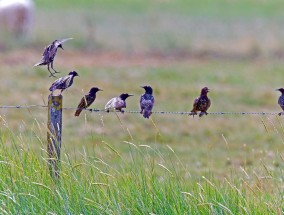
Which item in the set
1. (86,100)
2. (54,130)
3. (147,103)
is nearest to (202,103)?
(147,103)

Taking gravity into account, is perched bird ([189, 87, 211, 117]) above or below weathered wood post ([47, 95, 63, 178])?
above

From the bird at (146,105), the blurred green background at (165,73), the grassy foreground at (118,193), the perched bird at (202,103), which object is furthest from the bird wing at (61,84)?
the perched bird at (202,103)

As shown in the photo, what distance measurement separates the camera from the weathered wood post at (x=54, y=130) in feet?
21.9

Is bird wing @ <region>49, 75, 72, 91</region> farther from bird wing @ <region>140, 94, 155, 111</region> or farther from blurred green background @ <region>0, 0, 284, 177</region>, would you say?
bird wing @ <region>140, 94, 155, 111</region>

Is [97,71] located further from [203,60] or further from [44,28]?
[44,28]

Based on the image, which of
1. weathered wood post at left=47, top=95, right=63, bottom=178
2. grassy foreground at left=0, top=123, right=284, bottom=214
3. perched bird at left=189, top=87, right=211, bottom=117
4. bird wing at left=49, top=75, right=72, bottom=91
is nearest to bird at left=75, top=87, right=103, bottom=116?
bird wing at left=49, top=75, right=72, bottom=91

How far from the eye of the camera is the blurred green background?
12.7 m

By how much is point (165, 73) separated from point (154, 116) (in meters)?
5.43

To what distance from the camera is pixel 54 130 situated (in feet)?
22.3

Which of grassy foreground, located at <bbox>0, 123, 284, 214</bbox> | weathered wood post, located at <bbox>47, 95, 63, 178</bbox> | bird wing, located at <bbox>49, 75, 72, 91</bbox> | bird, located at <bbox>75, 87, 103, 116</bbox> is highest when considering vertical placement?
bird wing, located at <bbox>49, 75, 72, 91</bbox>

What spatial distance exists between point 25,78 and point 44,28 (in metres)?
12.1

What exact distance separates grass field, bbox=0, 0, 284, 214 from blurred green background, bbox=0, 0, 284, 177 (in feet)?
0.12

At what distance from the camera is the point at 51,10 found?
126 feet

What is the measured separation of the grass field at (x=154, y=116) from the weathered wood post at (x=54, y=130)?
0.07 metres
